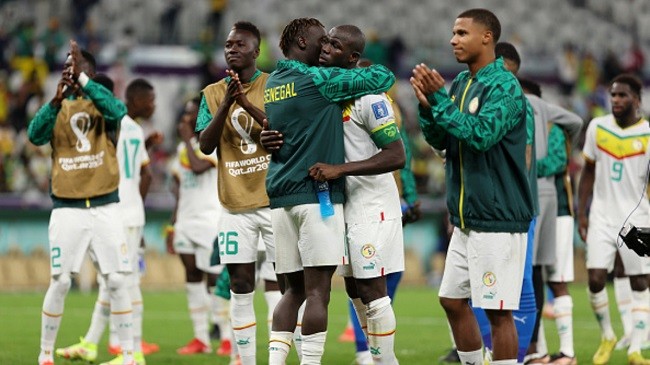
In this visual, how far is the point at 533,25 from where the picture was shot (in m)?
31.7

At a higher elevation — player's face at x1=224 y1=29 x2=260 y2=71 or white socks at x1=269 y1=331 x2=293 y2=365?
player's face at x1=224 y1=29 x2=260 y2=71

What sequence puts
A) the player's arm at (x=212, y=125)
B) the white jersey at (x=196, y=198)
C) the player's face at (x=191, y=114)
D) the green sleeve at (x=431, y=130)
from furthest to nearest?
the white jersey at (x=196, y=198)
the player's face at (x=191, y=114)
the player's arm at (x=212, y=125)
the green sleeve at (x=431, y=130)

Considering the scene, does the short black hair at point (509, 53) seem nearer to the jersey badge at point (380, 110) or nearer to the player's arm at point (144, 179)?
the jersey badge at point (380, 110)

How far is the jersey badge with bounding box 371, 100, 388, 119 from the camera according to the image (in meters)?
8.01

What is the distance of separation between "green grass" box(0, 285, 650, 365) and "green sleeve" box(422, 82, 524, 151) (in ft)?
13.5

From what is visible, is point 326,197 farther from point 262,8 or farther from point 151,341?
point 262,8

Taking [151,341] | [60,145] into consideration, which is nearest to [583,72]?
[151,341]

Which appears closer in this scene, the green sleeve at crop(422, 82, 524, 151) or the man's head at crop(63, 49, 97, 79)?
the green sleeve at crop(422, 82, 524, 151)

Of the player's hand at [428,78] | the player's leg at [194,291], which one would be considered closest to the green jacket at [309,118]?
the player's hand at [428,78]

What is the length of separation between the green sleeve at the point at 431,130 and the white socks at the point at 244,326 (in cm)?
203

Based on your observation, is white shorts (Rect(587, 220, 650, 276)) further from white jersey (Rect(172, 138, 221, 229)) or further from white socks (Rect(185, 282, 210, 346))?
white jersey (Rect(172, 138, 221, 229))

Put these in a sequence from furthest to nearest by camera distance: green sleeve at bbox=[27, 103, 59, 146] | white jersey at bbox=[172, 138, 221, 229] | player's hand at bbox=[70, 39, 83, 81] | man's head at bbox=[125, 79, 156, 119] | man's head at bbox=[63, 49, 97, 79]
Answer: white jersey at bbox=[172, 138, 221, 229] < man's head at bbox=[125, 79, 156, 119] < man's head at bbox=[63, 49, 97, 79] < green sleeve at bbox=[27, 103, 59, 146] < player's hand at bbox=[70, 39, 83, 81]

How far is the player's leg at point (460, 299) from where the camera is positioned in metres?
8.08

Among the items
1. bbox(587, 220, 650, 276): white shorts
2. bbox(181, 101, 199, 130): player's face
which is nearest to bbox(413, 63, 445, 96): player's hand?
bbox(587, 220, 650, 276): white shorts
